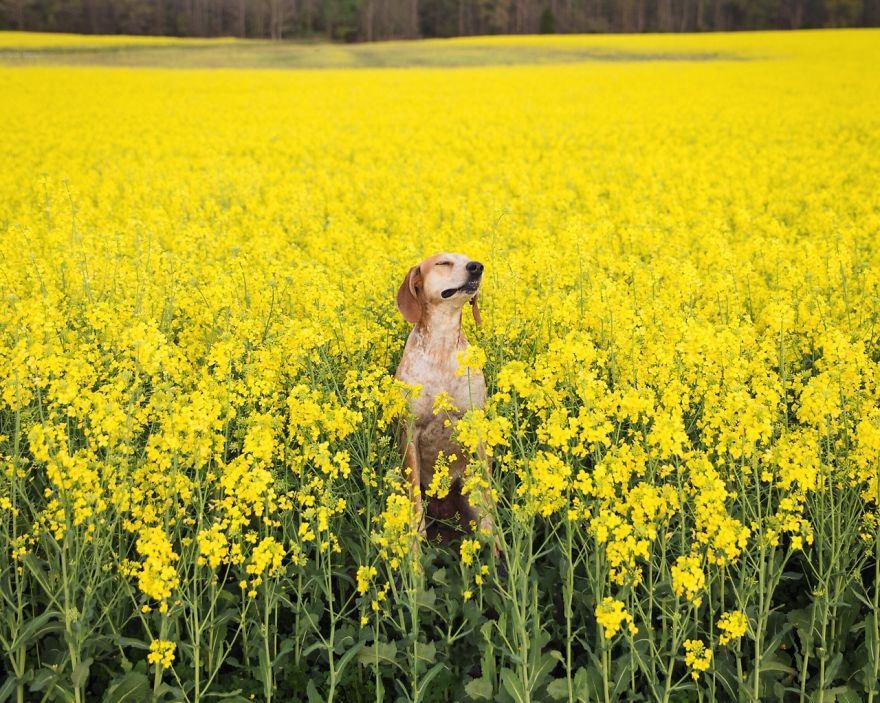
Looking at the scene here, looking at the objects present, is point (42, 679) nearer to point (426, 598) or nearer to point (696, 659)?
point (426, 598)

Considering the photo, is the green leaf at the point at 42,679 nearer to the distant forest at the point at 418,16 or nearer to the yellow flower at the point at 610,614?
the yellow flower at the point at 610,614

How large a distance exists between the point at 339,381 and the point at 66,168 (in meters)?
11.8

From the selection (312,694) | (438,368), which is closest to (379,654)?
(312,694)

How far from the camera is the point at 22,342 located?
3209mm

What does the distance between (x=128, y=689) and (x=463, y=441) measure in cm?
160

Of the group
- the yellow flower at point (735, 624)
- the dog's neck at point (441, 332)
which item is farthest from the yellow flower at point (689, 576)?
the dog's neck at point (441, 332)

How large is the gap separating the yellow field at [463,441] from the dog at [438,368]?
0.64ft

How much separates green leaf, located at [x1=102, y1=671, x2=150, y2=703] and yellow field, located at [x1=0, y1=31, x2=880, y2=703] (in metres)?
0.02

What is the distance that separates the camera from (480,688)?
121 inches

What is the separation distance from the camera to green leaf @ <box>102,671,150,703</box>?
3.06 m

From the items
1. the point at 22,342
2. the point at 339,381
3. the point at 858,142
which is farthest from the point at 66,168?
the point at 858,142

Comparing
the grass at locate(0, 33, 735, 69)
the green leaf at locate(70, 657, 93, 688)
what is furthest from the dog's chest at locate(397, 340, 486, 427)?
the grass at locate(0, 33, 735, 69)

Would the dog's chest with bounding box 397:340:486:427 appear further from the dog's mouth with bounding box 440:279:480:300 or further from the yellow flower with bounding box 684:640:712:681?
the yellow flower with bounding box 684:640:712:681

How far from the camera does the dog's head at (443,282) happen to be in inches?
153
